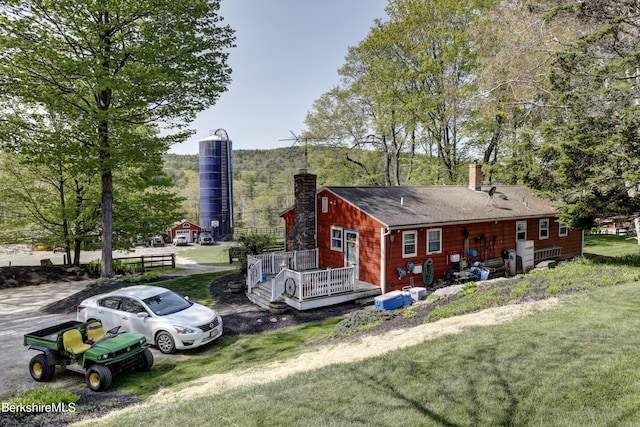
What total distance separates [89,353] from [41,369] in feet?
4.68

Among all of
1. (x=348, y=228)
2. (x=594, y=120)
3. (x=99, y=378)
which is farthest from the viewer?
(x=348, y=228)

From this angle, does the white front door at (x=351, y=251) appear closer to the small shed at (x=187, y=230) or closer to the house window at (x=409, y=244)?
the house window at (x=409, y=244)

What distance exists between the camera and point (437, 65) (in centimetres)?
2512

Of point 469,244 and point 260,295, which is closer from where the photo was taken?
point 260,295

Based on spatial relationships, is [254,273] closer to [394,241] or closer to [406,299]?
[394,241]

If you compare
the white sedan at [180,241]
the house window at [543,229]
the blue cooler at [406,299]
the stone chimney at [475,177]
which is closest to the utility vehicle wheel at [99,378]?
the blue cooler at [406,299]

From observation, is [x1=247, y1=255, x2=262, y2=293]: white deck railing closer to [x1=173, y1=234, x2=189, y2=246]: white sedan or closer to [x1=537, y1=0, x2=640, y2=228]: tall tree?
[x1=537, y1=0, x2=640, y2=228]: tall tree

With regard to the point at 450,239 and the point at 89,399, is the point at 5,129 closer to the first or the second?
the point at 89,399

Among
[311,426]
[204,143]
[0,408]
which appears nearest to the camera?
[311,426]

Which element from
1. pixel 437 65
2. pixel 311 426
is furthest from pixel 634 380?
pixel 437 65

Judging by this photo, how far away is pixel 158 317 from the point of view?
9.59 m

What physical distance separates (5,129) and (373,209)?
633 inches

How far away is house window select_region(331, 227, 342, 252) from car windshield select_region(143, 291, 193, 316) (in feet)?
23.2

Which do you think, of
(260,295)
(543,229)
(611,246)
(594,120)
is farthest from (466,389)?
(611,246)
